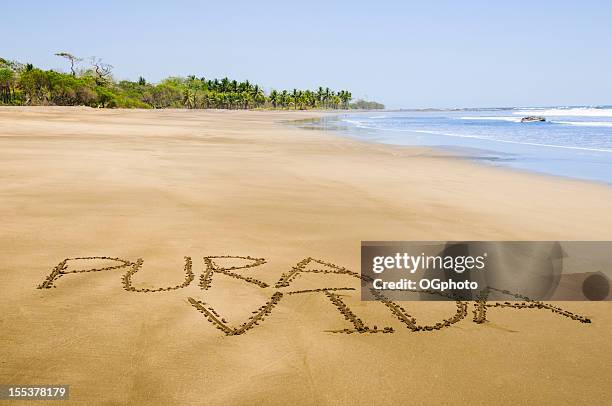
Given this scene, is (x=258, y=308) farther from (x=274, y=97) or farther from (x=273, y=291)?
(x=274, y=97)

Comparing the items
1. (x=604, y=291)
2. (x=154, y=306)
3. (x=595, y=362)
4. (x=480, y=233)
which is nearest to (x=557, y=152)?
(x=480, y=233)

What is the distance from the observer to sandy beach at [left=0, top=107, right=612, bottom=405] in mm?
2578

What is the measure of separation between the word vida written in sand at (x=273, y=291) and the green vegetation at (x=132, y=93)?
7422cm

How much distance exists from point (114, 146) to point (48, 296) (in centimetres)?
1266

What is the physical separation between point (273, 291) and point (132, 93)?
107 metres

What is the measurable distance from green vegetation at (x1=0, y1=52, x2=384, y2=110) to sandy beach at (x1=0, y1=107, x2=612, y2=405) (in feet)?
232

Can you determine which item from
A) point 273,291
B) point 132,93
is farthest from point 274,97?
Result: point 273,291

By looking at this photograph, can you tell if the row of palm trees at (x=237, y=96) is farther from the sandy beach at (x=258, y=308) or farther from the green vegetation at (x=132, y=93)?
the sandy beach at (x=258, y=308)

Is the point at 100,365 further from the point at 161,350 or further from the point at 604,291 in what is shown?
the point at 604,291

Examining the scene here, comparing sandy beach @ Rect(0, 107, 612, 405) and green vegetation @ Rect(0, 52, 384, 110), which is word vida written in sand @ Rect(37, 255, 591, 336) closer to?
sandy beach @ Rect(0, 107, 612, 405)

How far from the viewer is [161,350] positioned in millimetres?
2857

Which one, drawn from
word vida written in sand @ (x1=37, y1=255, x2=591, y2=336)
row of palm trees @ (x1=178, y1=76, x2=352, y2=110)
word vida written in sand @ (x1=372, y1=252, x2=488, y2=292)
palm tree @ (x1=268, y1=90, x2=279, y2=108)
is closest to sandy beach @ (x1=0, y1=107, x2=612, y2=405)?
word vida written in sand @ (x1=37, y1=255, x2=591, y2=336)

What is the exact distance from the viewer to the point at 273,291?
385cm

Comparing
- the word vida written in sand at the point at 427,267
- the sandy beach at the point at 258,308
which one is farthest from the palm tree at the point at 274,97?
the word vida written in sand at the point at 427,267
